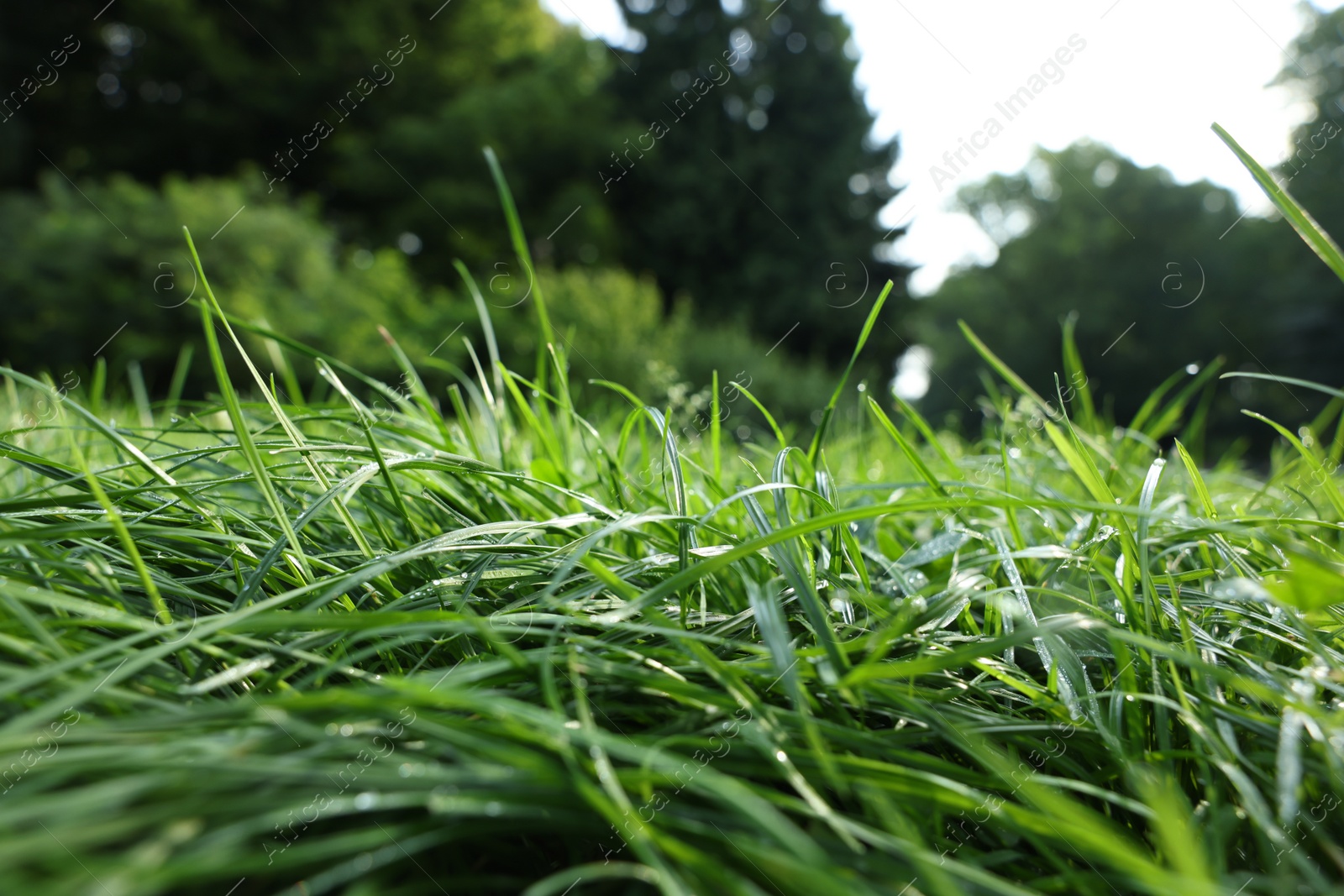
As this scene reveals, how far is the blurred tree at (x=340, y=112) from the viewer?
1341 centimetres

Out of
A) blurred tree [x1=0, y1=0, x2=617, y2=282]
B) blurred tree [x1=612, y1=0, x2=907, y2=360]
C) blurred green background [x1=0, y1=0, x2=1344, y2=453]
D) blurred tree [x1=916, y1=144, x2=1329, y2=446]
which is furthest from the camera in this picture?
blurred tree [x1=916, y1=144, x2=1329, y2=446]

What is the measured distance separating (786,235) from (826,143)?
2.41 metres

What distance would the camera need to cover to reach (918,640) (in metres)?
0.63

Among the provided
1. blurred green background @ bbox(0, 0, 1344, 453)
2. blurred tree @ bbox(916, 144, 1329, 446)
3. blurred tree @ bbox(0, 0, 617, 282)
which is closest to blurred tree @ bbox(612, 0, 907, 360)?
blurred green background @ bbox(0, 0, 1344, 453)

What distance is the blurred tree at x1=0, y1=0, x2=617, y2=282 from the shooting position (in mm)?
13406

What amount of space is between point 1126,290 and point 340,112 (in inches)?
722

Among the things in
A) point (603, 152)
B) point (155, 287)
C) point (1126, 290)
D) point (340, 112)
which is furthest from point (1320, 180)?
point (155, 287)

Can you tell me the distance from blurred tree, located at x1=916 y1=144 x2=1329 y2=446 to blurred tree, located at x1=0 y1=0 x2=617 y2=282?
364 inches

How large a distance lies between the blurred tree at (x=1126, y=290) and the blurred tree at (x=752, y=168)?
3195 mm

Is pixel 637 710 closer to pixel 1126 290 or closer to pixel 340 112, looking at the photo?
pixel 340 112

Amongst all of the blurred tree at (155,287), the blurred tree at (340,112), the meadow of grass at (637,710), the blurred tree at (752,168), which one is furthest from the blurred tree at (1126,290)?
the meadow of grass at (637,710)

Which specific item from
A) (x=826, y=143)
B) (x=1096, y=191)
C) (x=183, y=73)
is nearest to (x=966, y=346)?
(x=1096, y=191)

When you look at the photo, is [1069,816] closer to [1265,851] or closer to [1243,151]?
[1265,851]

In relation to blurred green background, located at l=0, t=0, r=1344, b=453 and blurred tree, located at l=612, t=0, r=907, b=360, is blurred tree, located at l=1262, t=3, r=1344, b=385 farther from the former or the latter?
blurred tree, located at l=612, t=0, r=907, b=360
